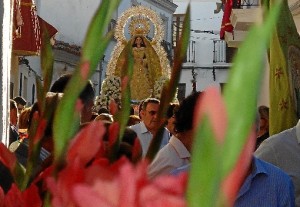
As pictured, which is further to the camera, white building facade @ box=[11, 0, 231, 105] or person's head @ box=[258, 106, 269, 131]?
white building facade @ box=[11, 0, 231, 105]

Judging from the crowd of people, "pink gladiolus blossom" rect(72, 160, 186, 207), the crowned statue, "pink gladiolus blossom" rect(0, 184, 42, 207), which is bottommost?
the crowd of people

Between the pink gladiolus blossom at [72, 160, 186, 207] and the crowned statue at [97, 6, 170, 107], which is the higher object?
the crowned statue at [97, 6, 170, 107]

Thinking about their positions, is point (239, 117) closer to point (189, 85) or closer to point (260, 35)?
point (260, 35)

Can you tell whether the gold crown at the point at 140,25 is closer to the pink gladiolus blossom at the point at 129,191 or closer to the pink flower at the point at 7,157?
the pink flower at the point at 7,157

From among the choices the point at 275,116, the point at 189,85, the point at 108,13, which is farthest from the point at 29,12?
the point at 189,85

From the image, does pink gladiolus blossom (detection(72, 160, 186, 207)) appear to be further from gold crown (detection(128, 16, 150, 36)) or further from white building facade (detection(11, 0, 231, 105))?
white building facade (detection(11, 0, 231, 105))

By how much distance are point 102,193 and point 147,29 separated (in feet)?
50.6

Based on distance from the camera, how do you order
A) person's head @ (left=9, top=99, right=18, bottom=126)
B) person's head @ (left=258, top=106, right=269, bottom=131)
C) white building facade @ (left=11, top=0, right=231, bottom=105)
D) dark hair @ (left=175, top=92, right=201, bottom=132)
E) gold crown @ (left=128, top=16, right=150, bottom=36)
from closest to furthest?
1. dark hair @ (left=175, top=92, right=201, bottom=132)
2. person's head @ (left=258, top=106, right=269, bottom=131)
3. person's head @ (left=9, top=99, right=18, bottom=126)
4. gold crown @ (left=128, top=16, right=150, bottom=36)
5. white building facade @ (left=11, top=0, right=231, bottom=105)

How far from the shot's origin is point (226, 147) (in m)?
0.40

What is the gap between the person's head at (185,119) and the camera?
8.60ft

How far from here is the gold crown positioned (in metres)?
15.5

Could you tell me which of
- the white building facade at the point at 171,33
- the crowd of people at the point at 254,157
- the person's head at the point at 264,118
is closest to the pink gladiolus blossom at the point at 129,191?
the crowd of people at the point at 254,157

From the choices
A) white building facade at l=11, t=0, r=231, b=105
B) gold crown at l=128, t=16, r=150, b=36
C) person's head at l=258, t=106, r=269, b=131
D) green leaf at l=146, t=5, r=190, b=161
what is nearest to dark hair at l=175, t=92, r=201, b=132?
person's head at l=258, t=106, r=269, b=131

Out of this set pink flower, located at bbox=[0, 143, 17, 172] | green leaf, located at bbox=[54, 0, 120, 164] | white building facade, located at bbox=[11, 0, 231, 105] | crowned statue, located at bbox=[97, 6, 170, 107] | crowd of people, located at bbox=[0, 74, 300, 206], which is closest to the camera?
green leaf, located at bbox=[54, 0, 120, 164]
